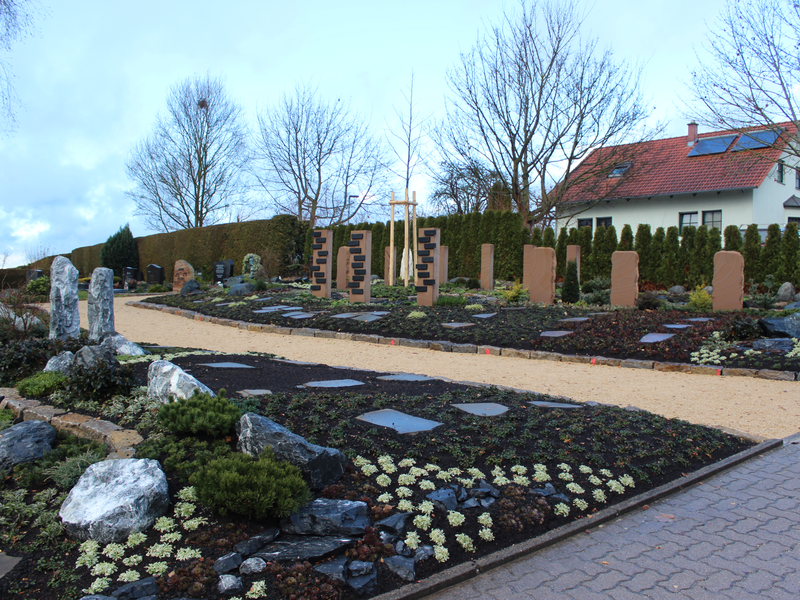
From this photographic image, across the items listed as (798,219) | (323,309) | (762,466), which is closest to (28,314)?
(323,309)

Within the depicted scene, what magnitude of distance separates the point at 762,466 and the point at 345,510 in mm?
3191

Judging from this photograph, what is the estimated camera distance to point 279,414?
4039 mm

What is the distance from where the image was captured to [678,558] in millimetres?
→ 2801

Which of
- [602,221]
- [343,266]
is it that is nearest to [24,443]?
[343,266]

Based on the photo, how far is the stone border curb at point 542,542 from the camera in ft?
8.19

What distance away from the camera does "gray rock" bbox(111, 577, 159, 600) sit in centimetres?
230

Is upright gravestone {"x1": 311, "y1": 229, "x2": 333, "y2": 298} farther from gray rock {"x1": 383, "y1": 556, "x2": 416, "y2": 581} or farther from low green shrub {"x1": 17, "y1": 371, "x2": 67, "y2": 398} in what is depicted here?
gray rock {"x1": 383, "y1": 556, "x2": 416, "y2": 581}

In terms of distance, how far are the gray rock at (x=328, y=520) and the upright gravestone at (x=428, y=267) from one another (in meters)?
9.64

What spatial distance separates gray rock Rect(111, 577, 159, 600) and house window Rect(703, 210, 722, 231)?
84.6ft

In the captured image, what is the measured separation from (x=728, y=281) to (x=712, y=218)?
15.6 meters

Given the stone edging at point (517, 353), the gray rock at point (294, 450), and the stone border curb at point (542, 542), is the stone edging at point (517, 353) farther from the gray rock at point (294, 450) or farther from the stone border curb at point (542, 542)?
the gray rock at point (294, 450)

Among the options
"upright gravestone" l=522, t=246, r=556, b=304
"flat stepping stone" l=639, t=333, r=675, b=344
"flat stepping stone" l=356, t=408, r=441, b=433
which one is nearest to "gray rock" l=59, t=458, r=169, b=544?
"flat stepping stone" l=356, t=408, r=441, b=433

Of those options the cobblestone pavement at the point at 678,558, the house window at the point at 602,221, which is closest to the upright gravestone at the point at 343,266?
the house window at the point at 602,221

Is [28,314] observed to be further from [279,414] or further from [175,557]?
[175,557]
